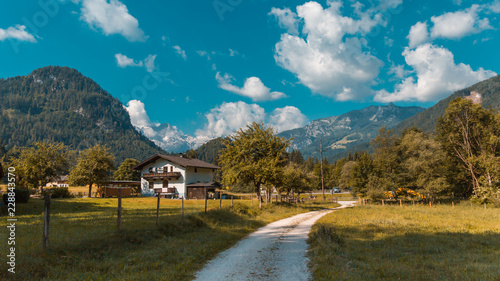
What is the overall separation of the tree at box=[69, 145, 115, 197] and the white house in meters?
7.87

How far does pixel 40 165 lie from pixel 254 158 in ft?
128

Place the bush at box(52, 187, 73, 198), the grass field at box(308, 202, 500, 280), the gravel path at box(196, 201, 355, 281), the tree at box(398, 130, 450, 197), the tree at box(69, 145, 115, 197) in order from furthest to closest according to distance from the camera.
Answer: the tree at box(69, 145, 115, 197) < the bush at box(52, 187, 73, 198) < the tree at box(398, 130, 450, 197) < the gravel path at box(196, 201, 355, 281) < the grass field at box(308, 202, 500, 280)

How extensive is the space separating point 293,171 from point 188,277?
3831 centimetres

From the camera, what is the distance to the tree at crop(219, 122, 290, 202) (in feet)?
107

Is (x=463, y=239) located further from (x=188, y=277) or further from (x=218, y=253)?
(x=188, y=277)

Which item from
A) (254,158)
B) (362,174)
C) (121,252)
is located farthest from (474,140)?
(121,252)

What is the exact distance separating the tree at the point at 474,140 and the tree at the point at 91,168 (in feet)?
212

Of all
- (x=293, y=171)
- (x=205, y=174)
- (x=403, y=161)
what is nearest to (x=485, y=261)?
(x=293, y=171)

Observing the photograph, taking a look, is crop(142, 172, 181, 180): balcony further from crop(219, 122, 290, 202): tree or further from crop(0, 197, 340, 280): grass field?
crop(0, 197, 340, 280): grass field

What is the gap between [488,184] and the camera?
39.9m

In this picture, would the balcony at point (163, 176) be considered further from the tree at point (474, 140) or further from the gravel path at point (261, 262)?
the tree at point (474, 140)

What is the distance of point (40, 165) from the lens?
46844 mm

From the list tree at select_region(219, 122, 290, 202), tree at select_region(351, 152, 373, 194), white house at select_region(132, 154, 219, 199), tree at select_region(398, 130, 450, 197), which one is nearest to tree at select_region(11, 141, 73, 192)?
white house at select_region(132, 154, 219, 199)

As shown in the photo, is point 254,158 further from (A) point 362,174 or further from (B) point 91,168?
(B) point 91,168
